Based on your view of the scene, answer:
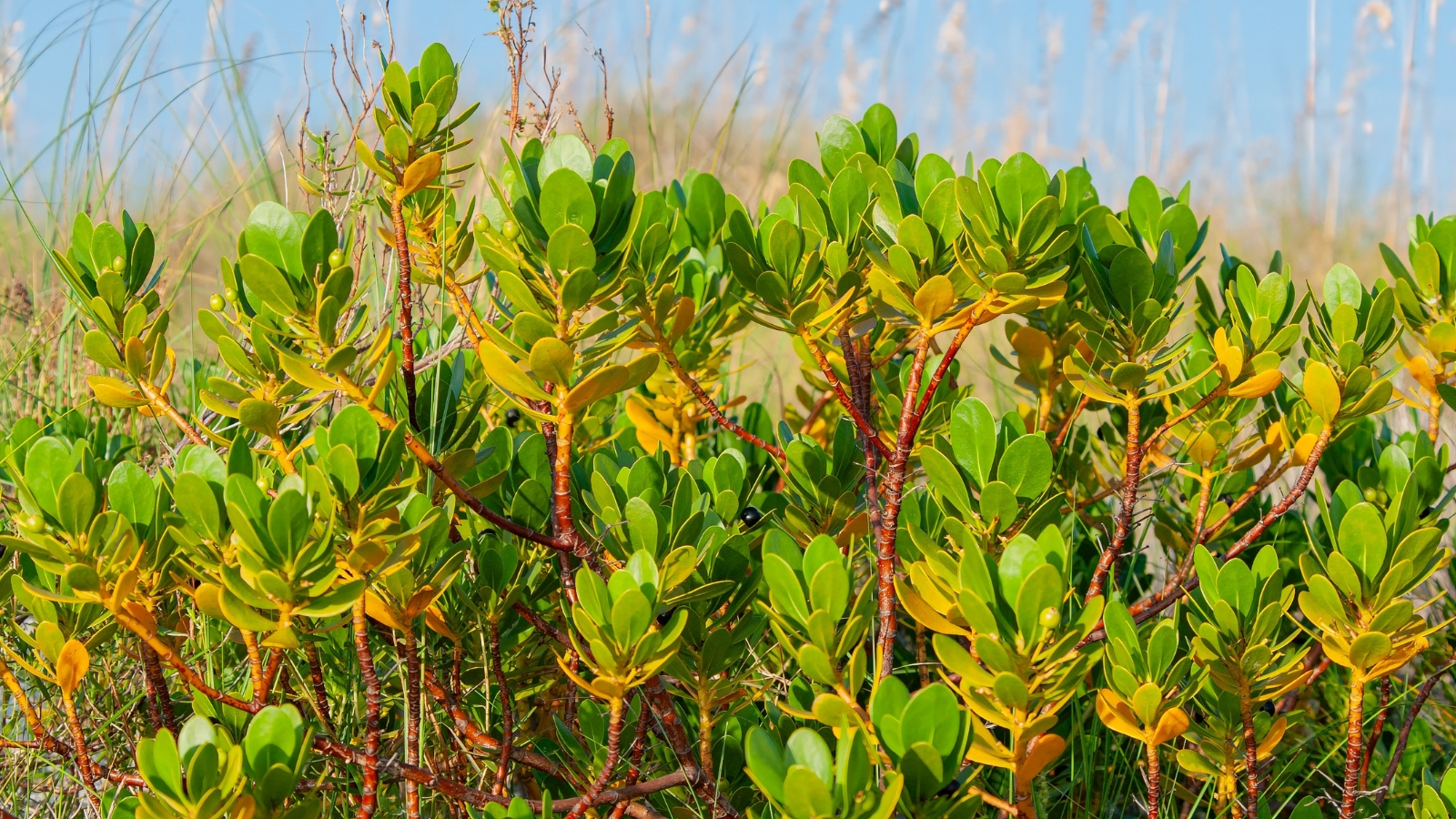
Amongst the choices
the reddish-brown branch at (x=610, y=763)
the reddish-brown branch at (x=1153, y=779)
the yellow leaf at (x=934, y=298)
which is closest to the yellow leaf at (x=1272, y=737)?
the reddish-brown branch at (x=1153, y=779)

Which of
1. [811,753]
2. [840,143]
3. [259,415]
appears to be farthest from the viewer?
[840,143]

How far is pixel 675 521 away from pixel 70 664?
19.7 inches

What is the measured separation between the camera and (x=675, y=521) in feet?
2.98

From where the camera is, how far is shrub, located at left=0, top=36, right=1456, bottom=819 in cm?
78

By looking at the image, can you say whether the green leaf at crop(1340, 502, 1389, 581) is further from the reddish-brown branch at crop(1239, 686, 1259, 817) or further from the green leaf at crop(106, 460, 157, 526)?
the green leaf at crop(106, 460, 157, 526)

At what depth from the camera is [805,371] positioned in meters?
1.41

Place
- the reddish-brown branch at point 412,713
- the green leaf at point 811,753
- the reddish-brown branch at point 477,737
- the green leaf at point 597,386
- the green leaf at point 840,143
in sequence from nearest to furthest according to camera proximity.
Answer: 1. the green leaf at point 811,753
2. the green leaf at point 597,386
3. the reddish-brown branch at point 412,713
4. the reddish-brown branch at point 477,737
5. the green leaf at point 840,143

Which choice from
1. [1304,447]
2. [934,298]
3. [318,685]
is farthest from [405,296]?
[1304,447]

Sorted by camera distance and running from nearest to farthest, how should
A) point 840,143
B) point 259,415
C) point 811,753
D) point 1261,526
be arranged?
1. point 811,753
2. point 259,415
3. point 1261,526
4. point 840,143

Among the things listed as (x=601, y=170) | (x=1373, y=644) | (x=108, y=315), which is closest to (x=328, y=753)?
(x=108, y=315)

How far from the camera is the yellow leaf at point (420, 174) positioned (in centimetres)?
92

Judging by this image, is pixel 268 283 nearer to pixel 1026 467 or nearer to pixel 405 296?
pixel 405 296

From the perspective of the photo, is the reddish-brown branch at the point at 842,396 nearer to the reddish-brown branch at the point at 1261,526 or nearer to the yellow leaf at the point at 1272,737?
the reddish-brown branch at the point at 1261,526

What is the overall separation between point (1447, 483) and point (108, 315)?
275 centimetres
